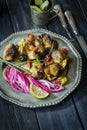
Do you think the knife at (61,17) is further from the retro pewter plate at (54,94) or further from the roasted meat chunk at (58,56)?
the roasted meat chunk at (58,56)

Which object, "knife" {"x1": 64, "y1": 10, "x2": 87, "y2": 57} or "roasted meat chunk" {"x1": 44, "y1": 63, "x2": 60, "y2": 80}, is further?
"knife" {"x1": 64, "y1": 10, "x2": 87, "y2": 57}

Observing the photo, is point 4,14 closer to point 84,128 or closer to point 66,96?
point 66,96

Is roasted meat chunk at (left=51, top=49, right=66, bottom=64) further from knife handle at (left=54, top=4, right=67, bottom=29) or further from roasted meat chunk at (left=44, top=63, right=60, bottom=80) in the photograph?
knife handle at (left=54, top=4, right=67, bottom=29)

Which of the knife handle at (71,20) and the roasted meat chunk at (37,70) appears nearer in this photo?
the roasted meat chunk at (37,70)

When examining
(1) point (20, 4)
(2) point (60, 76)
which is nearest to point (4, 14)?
(1) point (20, 4)

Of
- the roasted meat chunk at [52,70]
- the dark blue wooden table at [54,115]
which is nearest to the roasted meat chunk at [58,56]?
the roasted meat chunk at [52,70]

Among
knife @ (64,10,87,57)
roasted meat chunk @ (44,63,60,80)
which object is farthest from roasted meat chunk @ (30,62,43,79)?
knife @ (64,10,87,57)

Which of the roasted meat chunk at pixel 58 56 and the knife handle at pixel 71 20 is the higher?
the knife handle at pixel 71 20

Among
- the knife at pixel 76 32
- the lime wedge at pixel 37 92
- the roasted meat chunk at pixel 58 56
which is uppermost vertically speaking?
the knife at pixel 76 32
